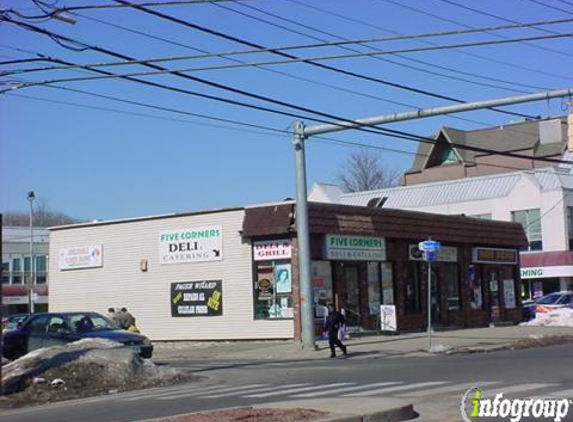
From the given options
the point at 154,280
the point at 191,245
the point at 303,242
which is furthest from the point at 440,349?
the point at 154,280

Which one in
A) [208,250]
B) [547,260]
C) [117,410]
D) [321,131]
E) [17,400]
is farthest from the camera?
[547,260]

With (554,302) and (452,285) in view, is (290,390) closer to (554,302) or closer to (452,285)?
(452,285)

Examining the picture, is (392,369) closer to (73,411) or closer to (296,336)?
(73,411)

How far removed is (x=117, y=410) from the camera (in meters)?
13.6

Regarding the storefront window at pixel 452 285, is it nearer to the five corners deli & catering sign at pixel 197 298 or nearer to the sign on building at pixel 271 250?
the sign on building at pixel 271 250

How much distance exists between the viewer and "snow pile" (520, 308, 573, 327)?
35013 mm

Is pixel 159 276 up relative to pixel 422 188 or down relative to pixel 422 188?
down

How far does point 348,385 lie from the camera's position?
15180mm

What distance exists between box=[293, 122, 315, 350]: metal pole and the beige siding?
4.10 m

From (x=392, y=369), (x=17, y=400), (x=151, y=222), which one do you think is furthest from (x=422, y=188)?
(x=17, y=400)

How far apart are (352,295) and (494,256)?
10.5 meters

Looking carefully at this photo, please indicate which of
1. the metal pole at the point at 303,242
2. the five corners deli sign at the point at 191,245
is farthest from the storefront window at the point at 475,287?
the metal pole at the point at 303,242

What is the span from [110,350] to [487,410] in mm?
10710

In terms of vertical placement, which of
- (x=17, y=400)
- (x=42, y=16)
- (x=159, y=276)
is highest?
(x=42, y=16)
